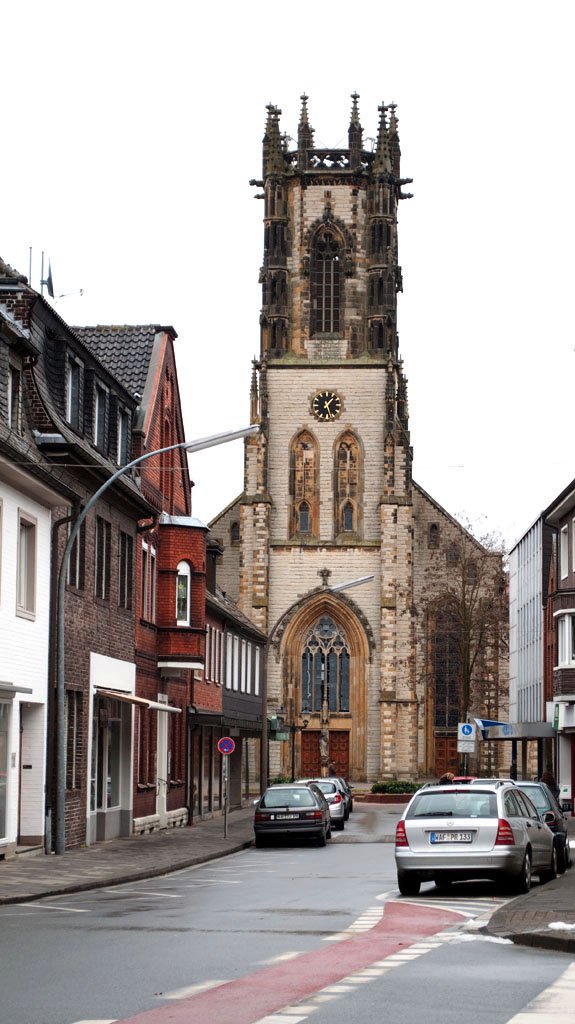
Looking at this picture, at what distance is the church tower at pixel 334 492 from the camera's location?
3039 inches

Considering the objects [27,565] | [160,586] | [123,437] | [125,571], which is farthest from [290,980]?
[160,586]

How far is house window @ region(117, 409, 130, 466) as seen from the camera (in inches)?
1383

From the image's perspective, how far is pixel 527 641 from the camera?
75812 mm

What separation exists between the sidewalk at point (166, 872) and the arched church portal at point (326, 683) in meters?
38.2

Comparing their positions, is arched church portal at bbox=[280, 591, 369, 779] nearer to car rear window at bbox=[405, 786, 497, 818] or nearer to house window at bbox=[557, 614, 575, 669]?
house window at bbox=[557, 614, 575, 669]

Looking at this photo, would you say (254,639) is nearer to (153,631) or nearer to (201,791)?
(201,791)

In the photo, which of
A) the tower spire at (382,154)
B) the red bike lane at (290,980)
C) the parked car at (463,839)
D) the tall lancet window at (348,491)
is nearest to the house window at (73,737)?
the parked car at (463,839)

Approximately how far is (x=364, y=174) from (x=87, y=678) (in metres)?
55.1

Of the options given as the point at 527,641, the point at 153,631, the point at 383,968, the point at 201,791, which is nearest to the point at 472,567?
the point at 527,641

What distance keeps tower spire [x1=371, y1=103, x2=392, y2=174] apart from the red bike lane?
6784cm

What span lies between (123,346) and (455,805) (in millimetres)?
22356

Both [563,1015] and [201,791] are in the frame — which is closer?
[563,1015]

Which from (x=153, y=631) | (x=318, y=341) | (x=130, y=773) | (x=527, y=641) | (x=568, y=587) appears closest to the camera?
(x=130, y=773)

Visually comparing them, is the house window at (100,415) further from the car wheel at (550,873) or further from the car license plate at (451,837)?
the car license plate at (451,837)
